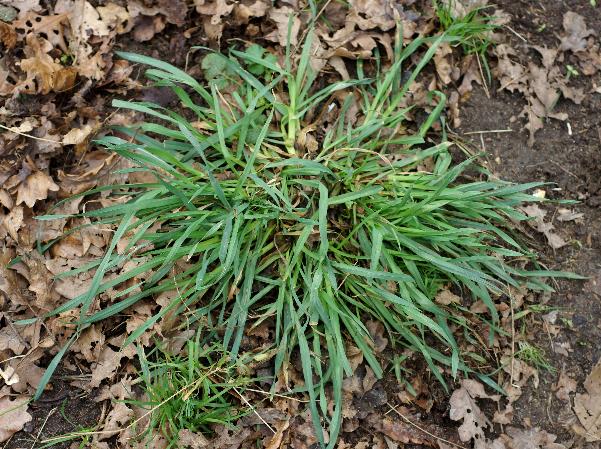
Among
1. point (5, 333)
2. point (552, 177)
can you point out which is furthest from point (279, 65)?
point (5, 333)

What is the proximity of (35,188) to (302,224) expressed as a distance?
1.25 metres

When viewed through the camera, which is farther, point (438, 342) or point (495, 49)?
point (495, 49)

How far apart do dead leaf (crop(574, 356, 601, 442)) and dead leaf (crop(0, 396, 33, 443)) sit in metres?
2.48

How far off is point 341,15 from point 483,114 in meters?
0.95

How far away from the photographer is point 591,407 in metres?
3.03

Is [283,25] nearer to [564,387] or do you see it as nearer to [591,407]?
[564,387]

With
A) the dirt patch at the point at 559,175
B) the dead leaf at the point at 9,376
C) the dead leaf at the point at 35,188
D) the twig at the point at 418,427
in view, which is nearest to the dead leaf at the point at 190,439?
the dead leaf at the point at 9,376

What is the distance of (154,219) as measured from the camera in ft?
9.56

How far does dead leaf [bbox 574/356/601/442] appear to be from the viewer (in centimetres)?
299

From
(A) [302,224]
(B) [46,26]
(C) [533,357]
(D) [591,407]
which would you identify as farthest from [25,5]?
(D) [591,407]

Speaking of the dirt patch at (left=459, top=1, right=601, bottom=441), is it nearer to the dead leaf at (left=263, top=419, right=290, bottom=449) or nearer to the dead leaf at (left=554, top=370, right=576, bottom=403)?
the dead leaf at (left=554, top=370, right=576, bottom=403)

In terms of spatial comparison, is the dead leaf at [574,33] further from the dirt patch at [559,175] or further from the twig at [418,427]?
the twig at [418,427]

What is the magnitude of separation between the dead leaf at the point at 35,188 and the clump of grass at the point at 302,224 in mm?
272

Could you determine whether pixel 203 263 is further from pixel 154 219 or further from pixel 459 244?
pixel 459 244
